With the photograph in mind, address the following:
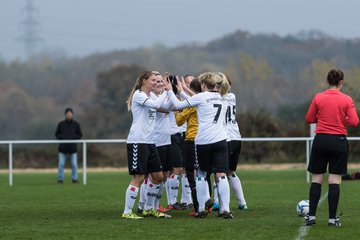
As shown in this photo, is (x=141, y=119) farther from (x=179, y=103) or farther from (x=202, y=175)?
(x=202, y=175)

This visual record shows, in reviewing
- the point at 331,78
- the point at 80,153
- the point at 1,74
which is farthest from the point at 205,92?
the point at 1,74

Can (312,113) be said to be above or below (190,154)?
above

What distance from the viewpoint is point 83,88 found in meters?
76.6

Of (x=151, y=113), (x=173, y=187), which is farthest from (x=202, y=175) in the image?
(x=173, y=187)

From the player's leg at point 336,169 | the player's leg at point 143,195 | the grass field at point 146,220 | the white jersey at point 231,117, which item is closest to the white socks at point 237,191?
the grass field at point 146,220

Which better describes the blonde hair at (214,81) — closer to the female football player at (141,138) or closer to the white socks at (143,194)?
the female football player at (141,138)

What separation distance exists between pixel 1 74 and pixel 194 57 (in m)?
16.2

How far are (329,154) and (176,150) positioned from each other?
141 inches

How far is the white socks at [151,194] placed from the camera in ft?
44.8

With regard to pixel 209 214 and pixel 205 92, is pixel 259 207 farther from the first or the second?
pixel 205 92

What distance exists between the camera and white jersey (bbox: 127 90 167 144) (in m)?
13.0

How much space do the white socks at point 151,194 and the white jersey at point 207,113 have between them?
1.11 m

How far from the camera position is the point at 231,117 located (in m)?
14.4

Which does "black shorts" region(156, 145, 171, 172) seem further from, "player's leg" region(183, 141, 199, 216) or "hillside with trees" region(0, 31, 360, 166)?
"hillside with trees" region(0, 31, 360, 166)
